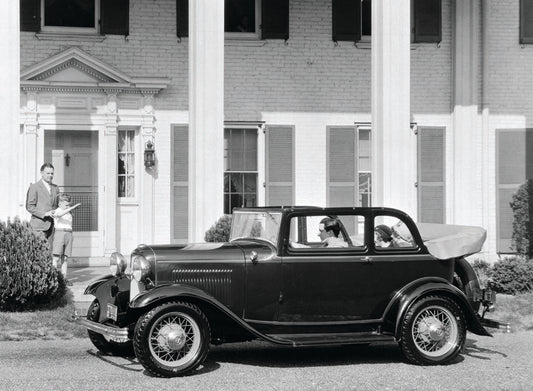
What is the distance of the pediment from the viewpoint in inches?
647

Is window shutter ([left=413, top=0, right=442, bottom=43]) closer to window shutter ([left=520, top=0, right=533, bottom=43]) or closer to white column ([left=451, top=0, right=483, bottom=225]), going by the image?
white column ([left=451, top=0, right=483, bottom=225])

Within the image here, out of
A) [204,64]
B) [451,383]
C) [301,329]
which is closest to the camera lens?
[451,383]

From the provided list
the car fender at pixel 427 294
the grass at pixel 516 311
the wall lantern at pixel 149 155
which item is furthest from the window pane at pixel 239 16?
the car fender at pixel 427 294

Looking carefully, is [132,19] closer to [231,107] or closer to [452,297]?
[231,107]

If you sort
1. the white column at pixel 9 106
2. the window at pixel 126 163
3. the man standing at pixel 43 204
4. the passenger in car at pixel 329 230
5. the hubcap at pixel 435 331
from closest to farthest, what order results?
the hubcap at pixel 435 331
the passenger in car at pixel 329 230
the white column at pixel 9 106
the man standing at pixel 43 204
the window at pixel 126 163

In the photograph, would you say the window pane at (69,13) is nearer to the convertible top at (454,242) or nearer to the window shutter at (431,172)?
the window shutter at (431,172)

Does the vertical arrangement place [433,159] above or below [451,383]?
above

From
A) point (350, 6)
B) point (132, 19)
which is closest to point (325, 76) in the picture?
point (350, 6)

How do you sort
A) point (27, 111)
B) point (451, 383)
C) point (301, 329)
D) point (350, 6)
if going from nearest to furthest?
point (451, 383), point (301, 329), point (27, 111), point (350, 6)

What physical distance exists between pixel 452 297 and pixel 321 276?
1.25 meters

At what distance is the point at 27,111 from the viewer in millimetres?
16453

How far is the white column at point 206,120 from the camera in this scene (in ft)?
46.0

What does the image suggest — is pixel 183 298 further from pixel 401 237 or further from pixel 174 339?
pixel 401 237

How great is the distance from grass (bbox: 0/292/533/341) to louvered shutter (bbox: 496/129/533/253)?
18.2ft
